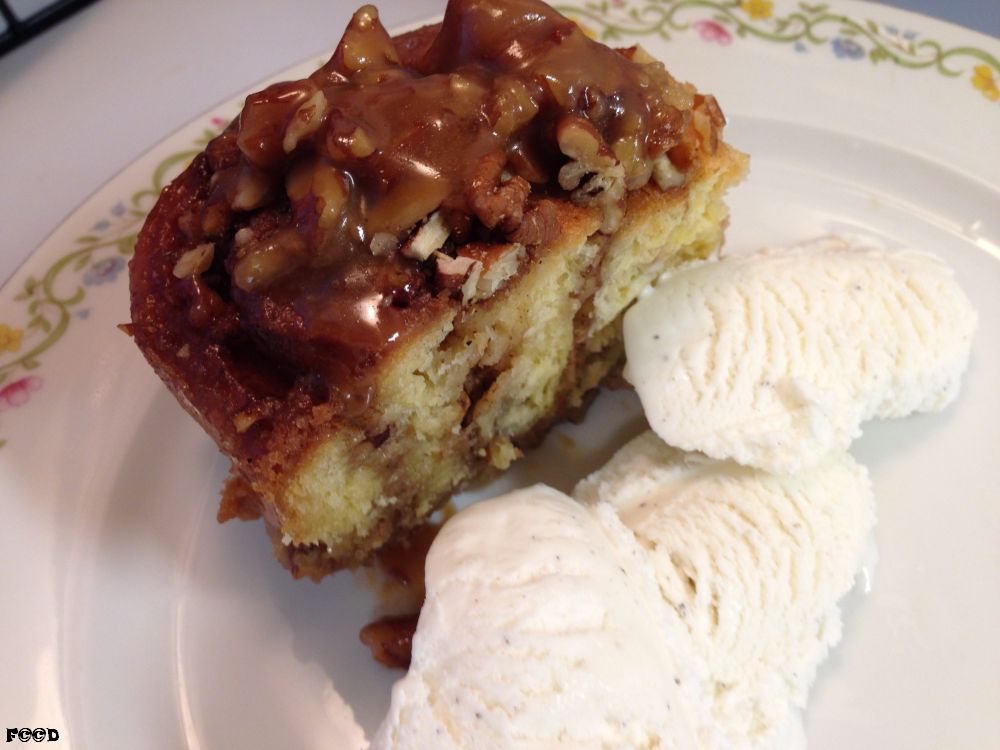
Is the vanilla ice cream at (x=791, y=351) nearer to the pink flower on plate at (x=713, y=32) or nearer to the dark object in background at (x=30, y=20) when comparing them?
the pink flower on plate at (x=713, y=32)

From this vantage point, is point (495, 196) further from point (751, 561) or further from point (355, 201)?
point (751, 561)

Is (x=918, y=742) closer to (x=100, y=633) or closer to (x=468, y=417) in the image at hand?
(x=468, y=417)

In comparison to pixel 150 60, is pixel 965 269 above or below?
below

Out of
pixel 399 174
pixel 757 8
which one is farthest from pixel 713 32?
pixel 399 174

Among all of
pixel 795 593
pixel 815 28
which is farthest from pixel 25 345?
pixel 815 28

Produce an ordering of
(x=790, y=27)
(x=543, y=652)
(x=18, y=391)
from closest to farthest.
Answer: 1. (x=543, y=652)
2. (x=18, y=391)
3. (x=790, y=27)

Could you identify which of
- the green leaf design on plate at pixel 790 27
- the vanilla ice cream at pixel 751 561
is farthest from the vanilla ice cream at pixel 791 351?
the green leaf design on plate at pixel 790 27
